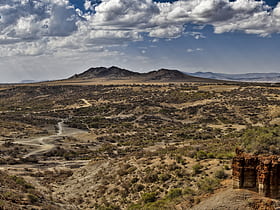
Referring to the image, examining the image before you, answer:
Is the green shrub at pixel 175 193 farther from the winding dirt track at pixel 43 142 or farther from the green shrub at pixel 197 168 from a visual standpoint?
the winding dirt track at pixel 43 142

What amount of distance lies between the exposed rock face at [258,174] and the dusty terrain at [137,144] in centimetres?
76

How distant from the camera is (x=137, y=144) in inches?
1923

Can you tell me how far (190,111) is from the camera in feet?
253

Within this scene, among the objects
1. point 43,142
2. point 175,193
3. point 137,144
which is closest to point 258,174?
point 175,193

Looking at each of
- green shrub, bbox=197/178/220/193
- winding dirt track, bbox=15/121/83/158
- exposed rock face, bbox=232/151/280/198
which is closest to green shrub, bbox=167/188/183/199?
green shrub, bbox=197/178/220/193

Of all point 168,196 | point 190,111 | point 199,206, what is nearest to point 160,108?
point 190,111

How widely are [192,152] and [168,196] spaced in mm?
7100

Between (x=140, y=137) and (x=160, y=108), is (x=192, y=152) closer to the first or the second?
(x=140, y=137)

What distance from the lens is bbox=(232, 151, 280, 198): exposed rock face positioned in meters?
12.1

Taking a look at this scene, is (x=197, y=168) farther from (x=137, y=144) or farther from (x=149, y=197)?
(x=137, y=144)

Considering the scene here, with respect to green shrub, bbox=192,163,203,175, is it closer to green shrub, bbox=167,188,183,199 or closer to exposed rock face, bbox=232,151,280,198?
green shrub, bbox=167,188,183,199

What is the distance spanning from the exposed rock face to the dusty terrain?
76 centimetres

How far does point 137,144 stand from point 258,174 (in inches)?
1448

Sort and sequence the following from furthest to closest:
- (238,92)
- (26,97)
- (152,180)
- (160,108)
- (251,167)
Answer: (26,97)
(238,92)
(160,108)
(152,180)
(251,167)
